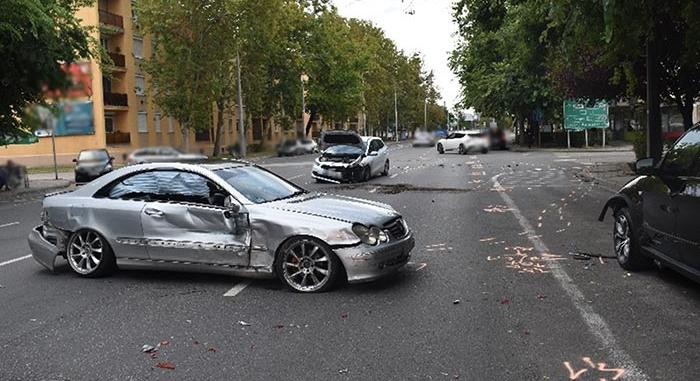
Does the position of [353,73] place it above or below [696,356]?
above

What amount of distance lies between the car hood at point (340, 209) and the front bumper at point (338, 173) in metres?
14.3

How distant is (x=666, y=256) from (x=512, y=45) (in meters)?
13.6

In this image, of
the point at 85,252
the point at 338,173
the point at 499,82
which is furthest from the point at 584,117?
the point at 85,252

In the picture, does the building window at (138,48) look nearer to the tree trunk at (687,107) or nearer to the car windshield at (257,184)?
the car windshield at (257,184)

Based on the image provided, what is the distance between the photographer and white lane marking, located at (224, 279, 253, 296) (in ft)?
23.0

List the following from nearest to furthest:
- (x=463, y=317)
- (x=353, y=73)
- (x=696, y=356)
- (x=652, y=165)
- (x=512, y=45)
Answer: (x=696, y=356), (x=463, y=317), (x=652, y=165), (x=512, y=45), (x=353, y=73)

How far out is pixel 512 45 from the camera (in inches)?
758

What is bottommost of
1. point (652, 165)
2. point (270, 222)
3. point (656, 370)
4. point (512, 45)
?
point (656, 370)

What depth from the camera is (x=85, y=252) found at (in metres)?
7.82

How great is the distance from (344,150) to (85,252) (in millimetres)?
15961

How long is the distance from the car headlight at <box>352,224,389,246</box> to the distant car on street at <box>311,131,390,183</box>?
15403 mm

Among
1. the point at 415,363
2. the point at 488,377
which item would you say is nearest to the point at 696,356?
the point at 488,377

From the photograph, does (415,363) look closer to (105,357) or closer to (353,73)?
(105,357)

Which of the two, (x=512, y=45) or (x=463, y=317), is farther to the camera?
(x=512, y=45)
